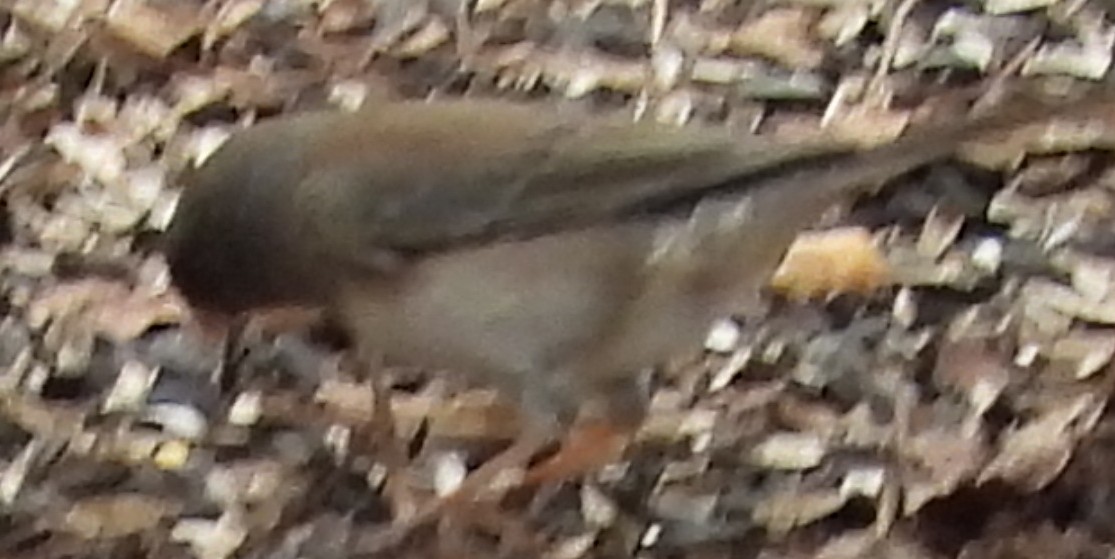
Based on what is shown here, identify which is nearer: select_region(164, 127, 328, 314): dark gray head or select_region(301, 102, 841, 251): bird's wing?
select_region(301, 102, 841, 251): bird's wing

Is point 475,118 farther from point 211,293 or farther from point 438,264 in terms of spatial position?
point 211,293

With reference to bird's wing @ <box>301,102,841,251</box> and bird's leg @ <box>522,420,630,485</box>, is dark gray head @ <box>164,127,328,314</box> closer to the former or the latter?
bird's wing @ <box>301,102,841,251</box>

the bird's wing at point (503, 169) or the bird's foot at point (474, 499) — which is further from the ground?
the bird's wing at point (503, 169)

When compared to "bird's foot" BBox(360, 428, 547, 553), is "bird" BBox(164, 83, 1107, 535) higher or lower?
higher

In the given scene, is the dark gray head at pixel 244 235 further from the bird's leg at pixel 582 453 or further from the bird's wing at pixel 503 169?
the bird's leg at pixel 582 453

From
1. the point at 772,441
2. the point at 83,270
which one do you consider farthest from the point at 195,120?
the point at 772,441

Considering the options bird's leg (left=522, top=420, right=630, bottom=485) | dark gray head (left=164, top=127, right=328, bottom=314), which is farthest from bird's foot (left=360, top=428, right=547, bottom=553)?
dark gray head (left=164, top=127, right=328, bottom=314)

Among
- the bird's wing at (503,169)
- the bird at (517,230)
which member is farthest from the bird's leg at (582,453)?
the bird's wing at (503,169)

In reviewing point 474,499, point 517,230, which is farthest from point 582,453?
point 517,230
